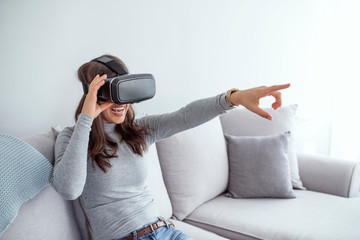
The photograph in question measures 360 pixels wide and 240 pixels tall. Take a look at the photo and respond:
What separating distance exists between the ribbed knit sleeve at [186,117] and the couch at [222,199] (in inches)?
10.3

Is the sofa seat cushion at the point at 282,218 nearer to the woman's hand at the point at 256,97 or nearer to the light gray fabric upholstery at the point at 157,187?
the light gray fabric upholstery at the point at 157,187

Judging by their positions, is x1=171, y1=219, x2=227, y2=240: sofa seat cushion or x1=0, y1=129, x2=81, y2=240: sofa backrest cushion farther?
x1=171, y1=219, x2=227, y2=240: sofa seat cushion

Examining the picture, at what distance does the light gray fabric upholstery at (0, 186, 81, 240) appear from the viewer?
3.45 ft

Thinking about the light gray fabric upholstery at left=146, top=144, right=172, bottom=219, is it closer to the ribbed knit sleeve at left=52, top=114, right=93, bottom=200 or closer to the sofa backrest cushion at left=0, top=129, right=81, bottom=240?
the sofa backrest cushion at left=0, top=129, right=81, bottom=240

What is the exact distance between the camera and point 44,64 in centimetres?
148

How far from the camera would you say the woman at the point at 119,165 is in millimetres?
1139

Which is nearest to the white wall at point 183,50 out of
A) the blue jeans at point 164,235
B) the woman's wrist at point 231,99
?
the blue jeans at point 164,235

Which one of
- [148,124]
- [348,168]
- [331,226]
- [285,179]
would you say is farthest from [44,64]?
[348,168]

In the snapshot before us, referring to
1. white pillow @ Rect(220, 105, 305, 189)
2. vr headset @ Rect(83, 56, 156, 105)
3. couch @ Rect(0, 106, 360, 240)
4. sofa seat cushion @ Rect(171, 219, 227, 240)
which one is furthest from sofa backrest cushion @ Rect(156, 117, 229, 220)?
vr headset @ Rect(83, 56, 156, 105)

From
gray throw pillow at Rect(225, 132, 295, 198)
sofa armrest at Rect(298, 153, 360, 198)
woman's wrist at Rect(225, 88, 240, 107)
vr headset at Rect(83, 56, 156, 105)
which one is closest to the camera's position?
vr headset at Rect(83, 56, 156, 105)

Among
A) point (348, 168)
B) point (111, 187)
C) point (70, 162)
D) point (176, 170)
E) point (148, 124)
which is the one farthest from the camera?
point (348, 168)

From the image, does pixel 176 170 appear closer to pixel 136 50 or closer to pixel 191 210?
pixel 191 210

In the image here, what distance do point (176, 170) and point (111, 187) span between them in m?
0.54

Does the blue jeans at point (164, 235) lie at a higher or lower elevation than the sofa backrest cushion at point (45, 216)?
lower
